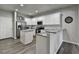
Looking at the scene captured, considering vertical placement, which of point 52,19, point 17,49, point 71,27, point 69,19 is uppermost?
point 52,19

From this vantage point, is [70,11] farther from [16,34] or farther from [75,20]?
[16,34]

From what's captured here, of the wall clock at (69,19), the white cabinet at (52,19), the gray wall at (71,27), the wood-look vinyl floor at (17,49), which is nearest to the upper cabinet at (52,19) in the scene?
the white cabinet at (52,19)

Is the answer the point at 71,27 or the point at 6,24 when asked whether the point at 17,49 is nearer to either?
the point at 6,24

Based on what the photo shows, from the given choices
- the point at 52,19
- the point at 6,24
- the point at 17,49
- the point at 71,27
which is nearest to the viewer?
the point at 17,49

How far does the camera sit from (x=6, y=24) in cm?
536

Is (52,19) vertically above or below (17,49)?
above

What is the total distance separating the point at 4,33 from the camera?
5.18 m

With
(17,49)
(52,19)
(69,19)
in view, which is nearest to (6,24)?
(17,49)

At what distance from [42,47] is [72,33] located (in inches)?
113

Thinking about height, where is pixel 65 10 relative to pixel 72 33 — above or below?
above

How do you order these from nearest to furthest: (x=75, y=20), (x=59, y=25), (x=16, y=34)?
(x=75, y=20) → (x=59, y=25) → (x=16, y=34)

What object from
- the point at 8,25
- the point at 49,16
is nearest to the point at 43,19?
the point at 49,16

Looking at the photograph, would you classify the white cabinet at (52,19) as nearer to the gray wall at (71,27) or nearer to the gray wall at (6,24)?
the gray wall at (71,27)

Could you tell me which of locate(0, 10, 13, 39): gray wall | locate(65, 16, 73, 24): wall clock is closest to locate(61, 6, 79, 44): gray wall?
locate(65, 16, 73, 24): wall clock
